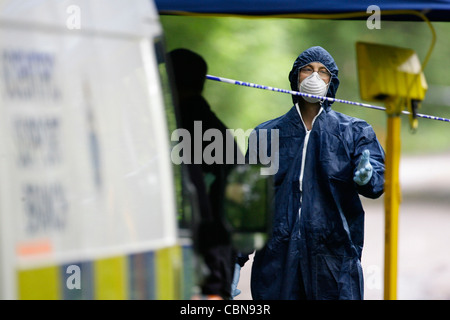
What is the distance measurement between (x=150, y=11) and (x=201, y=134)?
0.97 m

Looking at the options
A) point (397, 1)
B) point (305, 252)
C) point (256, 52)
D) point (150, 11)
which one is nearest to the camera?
point (150, 11)

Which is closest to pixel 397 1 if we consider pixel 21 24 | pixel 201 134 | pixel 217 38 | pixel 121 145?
pixel 201 134

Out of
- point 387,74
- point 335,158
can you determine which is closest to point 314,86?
point 335,158

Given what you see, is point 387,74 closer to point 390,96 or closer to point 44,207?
point 390,96

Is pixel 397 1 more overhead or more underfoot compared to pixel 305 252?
more overhead

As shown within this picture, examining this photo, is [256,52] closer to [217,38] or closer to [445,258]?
[217,38]

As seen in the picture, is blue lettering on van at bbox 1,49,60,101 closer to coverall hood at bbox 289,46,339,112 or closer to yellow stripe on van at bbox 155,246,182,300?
yellow stripe on van at bbox 155,246,182,300

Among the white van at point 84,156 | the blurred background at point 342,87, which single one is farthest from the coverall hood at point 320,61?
the white van at point 84,156

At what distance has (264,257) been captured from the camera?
4.00 m

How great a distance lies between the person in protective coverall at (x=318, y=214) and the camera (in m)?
3.89

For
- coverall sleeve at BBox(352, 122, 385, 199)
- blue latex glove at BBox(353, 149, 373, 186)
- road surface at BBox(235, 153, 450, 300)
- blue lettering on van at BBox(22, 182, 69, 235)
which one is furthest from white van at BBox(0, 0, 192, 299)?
road surface at BBox(235, 153, 450, 300)

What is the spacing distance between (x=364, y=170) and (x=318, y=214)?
473 mm

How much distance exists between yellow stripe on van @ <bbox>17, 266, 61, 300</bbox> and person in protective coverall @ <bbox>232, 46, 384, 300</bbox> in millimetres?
1755

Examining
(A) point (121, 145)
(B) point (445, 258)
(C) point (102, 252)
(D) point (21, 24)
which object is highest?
(D) point (21, 24)
